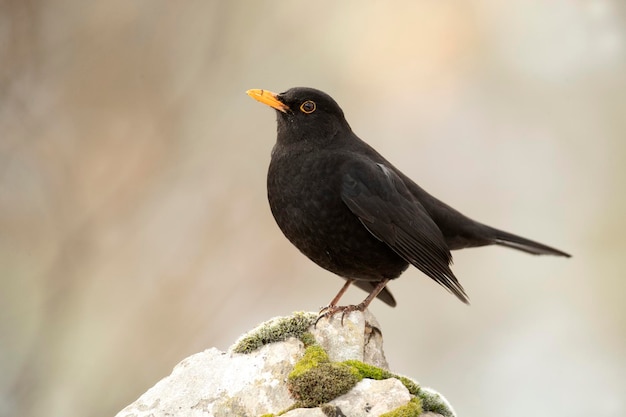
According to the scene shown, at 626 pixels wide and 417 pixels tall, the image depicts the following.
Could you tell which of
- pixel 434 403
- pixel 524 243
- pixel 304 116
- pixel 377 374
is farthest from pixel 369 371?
pixel 524 243

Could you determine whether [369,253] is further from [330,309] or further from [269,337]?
[269,337]

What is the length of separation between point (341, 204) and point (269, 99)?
1.10 m

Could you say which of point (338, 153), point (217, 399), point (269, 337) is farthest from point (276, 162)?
point (217, 399)

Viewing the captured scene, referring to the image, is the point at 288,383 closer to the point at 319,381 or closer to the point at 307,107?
the point at 319,381

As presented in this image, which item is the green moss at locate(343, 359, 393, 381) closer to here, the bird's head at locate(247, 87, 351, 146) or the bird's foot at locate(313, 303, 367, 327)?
the bird's foot at locate(313, 303, 367, 327)

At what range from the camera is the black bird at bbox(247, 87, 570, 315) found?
212 inches

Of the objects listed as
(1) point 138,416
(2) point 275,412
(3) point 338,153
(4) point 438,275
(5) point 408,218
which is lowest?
(2) point 275,412

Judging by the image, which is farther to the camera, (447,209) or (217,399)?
(447,209)

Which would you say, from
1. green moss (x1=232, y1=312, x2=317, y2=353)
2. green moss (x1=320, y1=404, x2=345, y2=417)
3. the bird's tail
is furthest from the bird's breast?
green moss (x1=320, y1=404, x2=345, y2=417)

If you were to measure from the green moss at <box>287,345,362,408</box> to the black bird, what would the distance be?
2.38 feet

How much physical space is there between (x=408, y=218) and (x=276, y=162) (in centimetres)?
118

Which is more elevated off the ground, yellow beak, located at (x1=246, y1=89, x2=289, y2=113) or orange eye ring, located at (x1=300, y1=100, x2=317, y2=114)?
yellow beak, located at (x1=246, y1=89, x2=289, y2=113)

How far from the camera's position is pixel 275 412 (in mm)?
4453

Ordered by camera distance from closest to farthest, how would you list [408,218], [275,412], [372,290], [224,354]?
[275,412] < [224,354] < [408,218] < [372,290]
